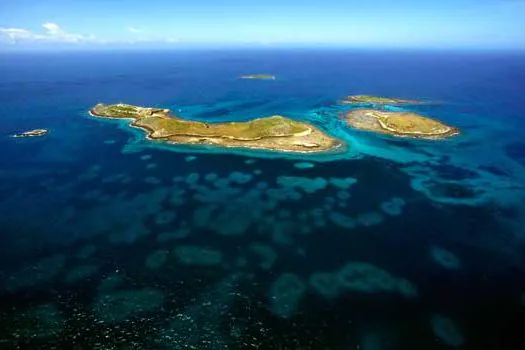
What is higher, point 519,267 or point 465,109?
point 465,109

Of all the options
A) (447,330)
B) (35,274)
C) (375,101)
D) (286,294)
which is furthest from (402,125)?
(35,274)

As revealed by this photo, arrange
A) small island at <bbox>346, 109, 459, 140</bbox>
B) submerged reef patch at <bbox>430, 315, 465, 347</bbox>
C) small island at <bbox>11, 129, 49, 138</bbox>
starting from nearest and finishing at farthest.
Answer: submerged reef patch at <bbox>430, 315, 465, 347</bbox>
small island at <bbox>11, 129, 49, 138</bbox>
small island at <bbox>346, 109, 459, 140</bbox>

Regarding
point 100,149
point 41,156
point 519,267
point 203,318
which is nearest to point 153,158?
point 100,149

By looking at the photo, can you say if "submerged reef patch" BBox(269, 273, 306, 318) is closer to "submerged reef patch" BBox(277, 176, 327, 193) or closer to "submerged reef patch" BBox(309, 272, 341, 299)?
"submerged reef patch" BBox(309, 272, 341, 299)

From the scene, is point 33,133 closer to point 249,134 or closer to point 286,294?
point 249,134

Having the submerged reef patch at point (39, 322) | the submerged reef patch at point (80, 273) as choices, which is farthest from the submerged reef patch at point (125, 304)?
the submerged reef patch at point (80, 273)

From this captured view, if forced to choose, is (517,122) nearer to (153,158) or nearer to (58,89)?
(153,158)

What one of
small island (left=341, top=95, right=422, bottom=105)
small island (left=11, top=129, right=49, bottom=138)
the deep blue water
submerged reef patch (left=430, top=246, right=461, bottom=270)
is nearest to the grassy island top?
small island (left=11, top=129, right=49, bottom=138)

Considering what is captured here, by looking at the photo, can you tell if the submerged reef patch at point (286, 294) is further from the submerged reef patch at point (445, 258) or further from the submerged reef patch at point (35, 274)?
the submerged reef patch at point (35, 274)
